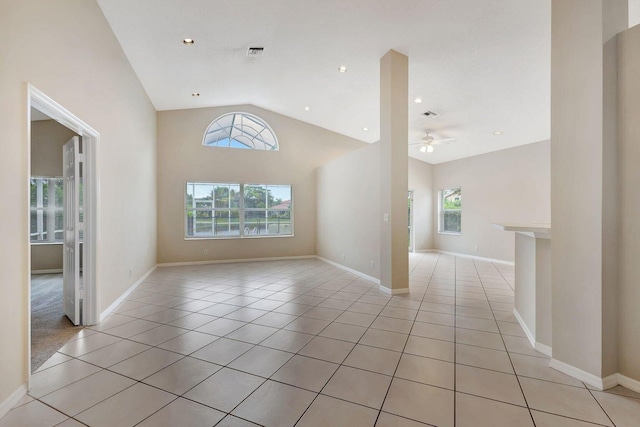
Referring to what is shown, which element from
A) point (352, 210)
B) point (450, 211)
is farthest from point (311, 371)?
point (450, 211)

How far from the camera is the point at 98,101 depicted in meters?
3.26

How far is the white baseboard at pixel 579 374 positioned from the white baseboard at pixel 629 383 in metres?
0.08

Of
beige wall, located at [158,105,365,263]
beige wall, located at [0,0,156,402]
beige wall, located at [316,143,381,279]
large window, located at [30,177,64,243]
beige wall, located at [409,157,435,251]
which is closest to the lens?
beige wall, located at [0,0,156,402]

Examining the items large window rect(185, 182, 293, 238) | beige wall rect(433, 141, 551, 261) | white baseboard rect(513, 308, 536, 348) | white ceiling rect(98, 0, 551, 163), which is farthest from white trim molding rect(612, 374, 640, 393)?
large window rect(185, 182, 293, 238)

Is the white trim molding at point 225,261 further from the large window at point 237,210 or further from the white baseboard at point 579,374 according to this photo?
the white baseboard at point 579,374

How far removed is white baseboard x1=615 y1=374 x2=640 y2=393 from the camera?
1925 mm

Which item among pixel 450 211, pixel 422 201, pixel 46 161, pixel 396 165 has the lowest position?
pixel 450 211

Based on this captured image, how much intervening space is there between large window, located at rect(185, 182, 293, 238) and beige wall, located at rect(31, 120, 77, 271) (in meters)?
2.52

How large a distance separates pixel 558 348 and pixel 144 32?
5571 mm

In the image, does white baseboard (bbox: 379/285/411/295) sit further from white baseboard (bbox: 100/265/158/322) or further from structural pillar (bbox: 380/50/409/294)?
white baseboard (bbox: 100/265/158/322)

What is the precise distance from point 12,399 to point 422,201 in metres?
9.14

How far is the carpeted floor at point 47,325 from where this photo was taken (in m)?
2.54

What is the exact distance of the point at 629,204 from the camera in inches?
77.3

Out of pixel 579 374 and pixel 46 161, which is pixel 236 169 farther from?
pixel 579 374
